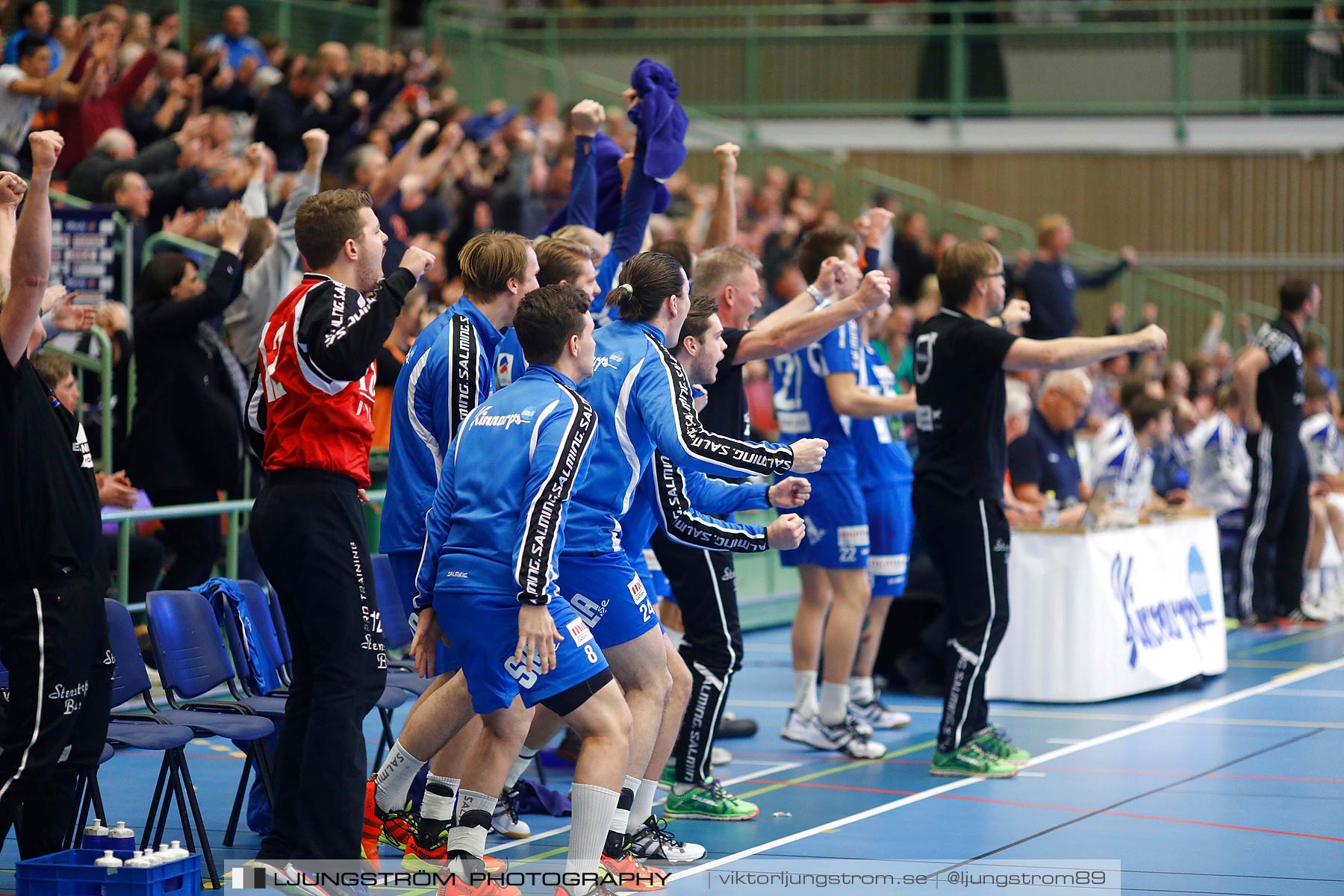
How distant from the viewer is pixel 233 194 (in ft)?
37.1

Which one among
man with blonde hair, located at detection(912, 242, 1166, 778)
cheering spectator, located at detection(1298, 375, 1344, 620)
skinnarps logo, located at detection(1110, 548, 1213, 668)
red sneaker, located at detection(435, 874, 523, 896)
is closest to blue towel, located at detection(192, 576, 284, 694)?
red sneaker, located at detection(435, 874, 523, 896)

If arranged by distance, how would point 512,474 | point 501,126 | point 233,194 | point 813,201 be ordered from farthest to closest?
point 813,201
point 501,126
point 233,194
point 512,474

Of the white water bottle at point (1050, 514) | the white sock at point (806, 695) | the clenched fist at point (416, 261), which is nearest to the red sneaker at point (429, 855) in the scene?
the clenched fist at point (416, 261)

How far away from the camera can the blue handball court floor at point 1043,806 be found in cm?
535

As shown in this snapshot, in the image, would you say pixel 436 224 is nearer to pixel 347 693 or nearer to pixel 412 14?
pixel 412 14

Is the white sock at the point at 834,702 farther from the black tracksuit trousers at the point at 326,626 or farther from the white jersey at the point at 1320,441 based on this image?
the white jersey at the point at 1320,441

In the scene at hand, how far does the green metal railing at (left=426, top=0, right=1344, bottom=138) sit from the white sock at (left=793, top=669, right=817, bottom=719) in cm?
1297

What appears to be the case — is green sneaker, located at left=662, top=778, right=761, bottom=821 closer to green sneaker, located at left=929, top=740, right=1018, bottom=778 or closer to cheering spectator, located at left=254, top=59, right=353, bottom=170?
green sneaker, located at left=929, top=740, right=1018, bottom=778

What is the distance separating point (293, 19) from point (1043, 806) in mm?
12863

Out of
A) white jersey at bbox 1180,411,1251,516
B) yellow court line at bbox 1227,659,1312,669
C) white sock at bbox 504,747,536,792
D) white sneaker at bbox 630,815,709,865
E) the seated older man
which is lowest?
yellow court line at bbox 1227,659,1312,669

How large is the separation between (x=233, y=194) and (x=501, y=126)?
5.27 meters

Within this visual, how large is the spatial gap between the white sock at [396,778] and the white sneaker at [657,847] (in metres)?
0.78

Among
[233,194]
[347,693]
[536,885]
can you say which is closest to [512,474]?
[347,693]

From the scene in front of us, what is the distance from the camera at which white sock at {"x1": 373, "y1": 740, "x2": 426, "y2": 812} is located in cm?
530
